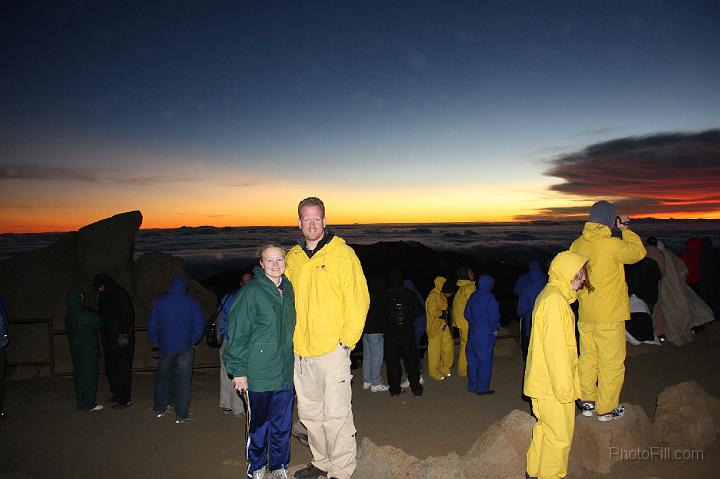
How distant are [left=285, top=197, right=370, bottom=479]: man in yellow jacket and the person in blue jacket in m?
3.37

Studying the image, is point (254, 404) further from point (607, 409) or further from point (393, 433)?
point (607, 409)

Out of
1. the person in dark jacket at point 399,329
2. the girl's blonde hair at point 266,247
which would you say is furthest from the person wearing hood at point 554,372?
the person in dark jacket at point 399,329

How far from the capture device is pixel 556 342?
356 centimetres

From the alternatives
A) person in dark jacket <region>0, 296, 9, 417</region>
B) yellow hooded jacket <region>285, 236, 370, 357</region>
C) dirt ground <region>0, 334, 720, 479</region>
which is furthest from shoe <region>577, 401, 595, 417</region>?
person in dark jacket <region>0, 296, 9, 417</region>

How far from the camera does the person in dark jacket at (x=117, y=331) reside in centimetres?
633

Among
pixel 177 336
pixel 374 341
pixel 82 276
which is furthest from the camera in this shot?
pixel 82 276

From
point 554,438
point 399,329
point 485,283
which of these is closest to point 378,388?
point 399,329

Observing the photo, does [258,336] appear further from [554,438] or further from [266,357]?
[554,438]

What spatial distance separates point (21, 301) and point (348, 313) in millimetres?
10042

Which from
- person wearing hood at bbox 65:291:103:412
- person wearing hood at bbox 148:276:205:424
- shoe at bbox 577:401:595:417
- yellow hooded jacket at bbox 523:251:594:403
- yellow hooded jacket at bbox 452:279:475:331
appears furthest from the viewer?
yellow hooded jacket at bbox 452:279:475:331

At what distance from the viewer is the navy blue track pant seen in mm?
3852

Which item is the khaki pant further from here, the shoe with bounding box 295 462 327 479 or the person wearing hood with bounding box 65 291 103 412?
the person wearing hood with bounding box 65 291 103 412

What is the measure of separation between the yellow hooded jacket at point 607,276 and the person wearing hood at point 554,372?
105 centimetres

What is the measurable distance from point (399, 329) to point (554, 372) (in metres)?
3.43
